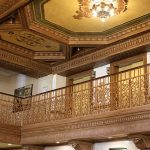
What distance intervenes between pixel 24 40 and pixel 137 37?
4.19 meters

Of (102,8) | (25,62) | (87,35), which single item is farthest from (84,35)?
(25,62)

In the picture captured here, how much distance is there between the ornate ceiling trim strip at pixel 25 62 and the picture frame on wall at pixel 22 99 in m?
1.24

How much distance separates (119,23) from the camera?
11.4 metres

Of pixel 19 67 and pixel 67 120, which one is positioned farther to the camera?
pixel 19 67

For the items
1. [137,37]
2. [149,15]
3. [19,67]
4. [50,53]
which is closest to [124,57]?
[137,37]

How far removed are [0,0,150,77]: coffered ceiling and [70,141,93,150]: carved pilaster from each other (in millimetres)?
3250

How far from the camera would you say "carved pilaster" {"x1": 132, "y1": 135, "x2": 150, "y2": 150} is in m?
9.65

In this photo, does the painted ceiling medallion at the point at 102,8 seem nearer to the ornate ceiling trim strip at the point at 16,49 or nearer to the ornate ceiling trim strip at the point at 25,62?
the ornate ceiling trim strip at the point at 16,49

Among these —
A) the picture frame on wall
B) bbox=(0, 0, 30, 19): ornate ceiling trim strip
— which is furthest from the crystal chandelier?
the picture frame on wall

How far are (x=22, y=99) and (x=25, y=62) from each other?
1789mm

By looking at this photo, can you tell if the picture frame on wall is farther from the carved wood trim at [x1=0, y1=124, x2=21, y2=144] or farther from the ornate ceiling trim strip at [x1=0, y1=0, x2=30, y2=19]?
the ornate ceiling trim strip at [x1=0, y1=0, x2=30, y2=19]

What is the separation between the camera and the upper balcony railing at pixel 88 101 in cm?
1022

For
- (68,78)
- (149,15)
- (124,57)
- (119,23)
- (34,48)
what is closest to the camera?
(149,15)

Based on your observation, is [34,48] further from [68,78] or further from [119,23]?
[119,23]
